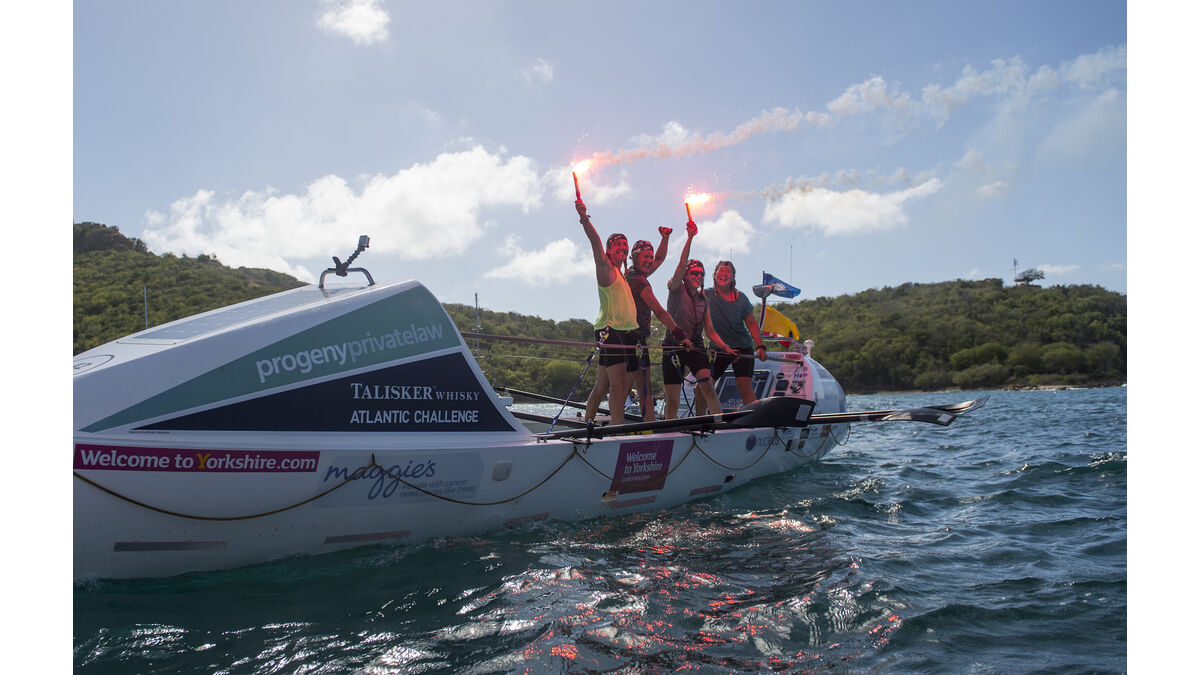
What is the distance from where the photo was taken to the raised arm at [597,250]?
647 centimetres

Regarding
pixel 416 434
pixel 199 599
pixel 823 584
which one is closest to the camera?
pixel 199 599

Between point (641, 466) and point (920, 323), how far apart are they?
73.0 meters

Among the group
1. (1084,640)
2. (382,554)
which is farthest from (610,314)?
(1084,640)

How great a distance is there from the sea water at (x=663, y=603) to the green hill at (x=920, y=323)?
1366 inches

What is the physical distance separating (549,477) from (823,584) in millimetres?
2204

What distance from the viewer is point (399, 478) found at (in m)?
4.60

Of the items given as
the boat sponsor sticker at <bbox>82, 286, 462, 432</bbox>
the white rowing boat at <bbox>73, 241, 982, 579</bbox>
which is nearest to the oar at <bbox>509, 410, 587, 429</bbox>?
the white rowing boat at <bbox>73, 241, 982, 579</bbox>

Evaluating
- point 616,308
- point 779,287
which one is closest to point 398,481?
point 616,308

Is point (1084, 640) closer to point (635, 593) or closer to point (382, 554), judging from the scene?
point (635, 593)

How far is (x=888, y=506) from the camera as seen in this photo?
712cm

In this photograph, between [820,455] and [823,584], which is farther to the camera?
[820,455]

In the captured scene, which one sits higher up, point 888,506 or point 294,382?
point 294,382

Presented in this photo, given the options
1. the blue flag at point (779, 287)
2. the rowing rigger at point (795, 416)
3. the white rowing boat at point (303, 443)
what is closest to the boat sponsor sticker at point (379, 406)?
the white rowing boat at point (303, 443)

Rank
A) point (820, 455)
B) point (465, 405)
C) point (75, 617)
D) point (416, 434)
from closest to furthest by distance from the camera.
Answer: point (75, 617) < point (416, 434) < point (465, 405) < point (820, 455)
